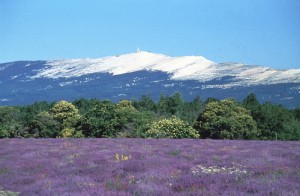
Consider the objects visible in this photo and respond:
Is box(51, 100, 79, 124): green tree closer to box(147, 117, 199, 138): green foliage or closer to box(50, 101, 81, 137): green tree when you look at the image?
box(50, 101, 81, 137): green tree

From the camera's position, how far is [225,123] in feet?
191

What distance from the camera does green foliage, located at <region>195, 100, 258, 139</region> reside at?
58.1m

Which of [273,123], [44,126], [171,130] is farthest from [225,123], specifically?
[44,126]

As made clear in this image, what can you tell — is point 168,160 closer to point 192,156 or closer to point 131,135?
point 192,156

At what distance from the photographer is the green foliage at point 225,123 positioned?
191ft

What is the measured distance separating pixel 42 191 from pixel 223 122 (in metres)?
48.8

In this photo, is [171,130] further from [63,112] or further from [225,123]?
[63,112]

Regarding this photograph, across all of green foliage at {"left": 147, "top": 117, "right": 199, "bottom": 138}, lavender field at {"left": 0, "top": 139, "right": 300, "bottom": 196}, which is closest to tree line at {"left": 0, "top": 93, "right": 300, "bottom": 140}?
green foliage at {"left": 147, "top": 117, "right": 199, "bottom": 138}

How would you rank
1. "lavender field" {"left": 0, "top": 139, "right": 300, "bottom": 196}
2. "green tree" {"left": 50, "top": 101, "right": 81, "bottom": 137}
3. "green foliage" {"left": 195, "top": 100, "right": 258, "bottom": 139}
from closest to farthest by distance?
"lavender field" {"left": 0, "top": 139, "right": 300, "bottom": 196}, "green foliage" {"left": 195, "top": 100, "right": 258, "bottom": 139}, "green tree" {"left": 50, "top": 101, "right": 81, "bottom": 137}

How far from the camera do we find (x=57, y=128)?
69.2 m

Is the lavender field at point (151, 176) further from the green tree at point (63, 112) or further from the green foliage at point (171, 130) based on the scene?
the green tree at point (63, 112)

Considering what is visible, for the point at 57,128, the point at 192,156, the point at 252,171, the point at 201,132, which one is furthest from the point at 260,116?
the point at 252,171

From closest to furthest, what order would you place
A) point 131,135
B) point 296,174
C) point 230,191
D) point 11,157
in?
point 230,191, point 296,174, point 11,157, point 131,135

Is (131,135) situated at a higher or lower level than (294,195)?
lower
